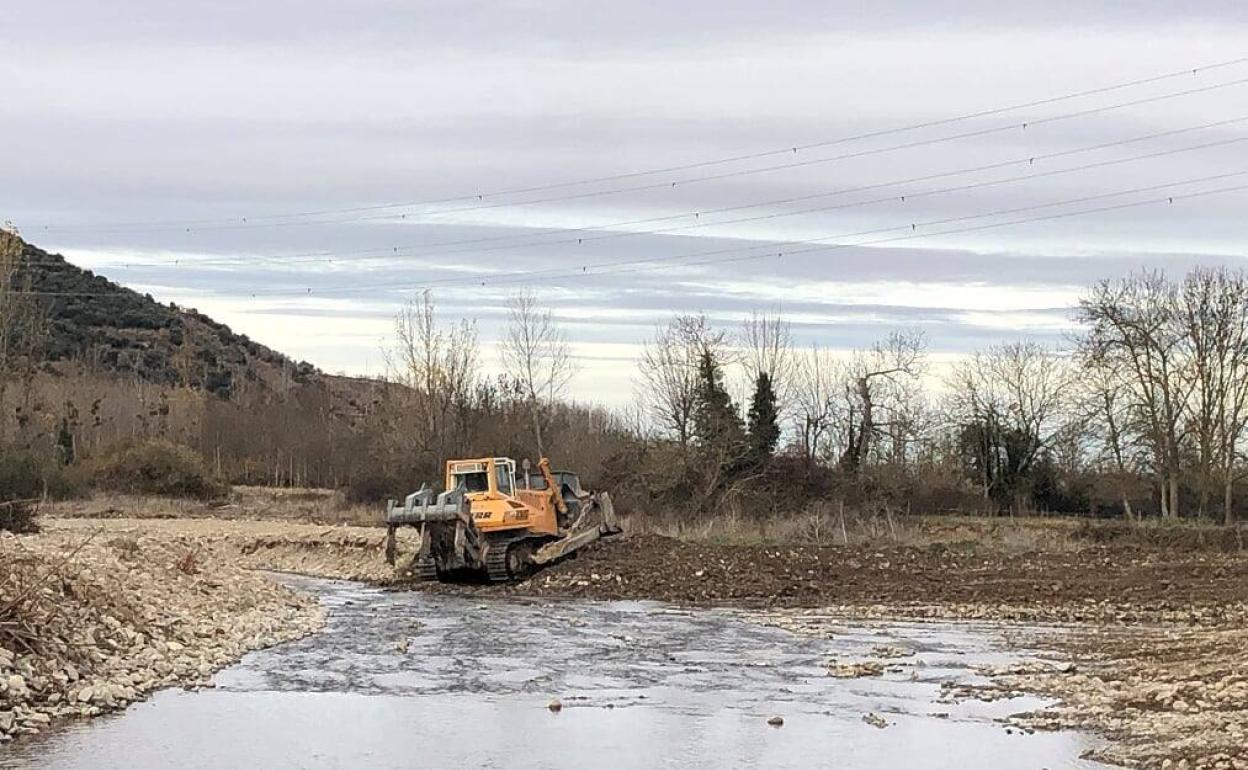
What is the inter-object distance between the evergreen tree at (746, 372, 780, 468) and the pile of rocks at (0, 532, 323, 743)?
100 feet

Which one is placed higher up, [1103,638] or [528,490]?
[528,490]

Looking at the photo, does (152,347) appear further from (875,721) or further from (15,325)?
(875,721)

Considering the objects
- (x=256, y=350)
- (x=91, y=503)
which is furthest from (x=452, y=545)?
(x=256, y=350)

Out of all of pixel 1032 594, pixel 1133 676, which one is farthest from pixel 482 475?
pixel 1133 676

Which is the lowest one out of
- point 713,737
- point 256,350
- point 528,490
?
point 713,737

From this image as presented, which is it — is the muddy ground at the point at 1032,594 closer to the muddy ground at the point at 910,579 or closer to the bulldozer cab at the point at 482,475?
the muddy ground at the point at 910,579

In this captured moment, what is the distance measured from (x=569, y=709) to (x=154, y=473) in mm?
48673

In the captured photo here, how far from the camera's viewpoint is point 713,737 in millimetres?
14000

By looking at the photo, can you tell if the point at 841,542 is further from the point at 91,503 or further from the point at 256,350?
the point at 256,350

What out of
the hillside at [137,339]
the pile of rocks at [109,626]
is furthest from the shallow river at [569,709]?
the hillside at [137,339]

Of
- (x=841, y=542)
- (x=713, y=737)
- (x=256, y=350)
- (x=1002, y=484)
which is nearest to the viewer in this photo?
(x=713, y=737)

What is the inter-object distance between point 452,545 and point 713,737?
17807 millimetres

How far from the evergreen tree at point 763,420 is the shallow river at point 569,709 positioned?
1209 inches

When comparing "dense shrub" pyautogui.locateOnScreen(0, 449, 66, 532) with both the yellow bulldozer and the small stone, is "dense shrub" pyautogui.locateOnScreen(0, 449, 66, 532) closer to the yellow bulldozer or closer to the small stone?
the yellow bulldozer
